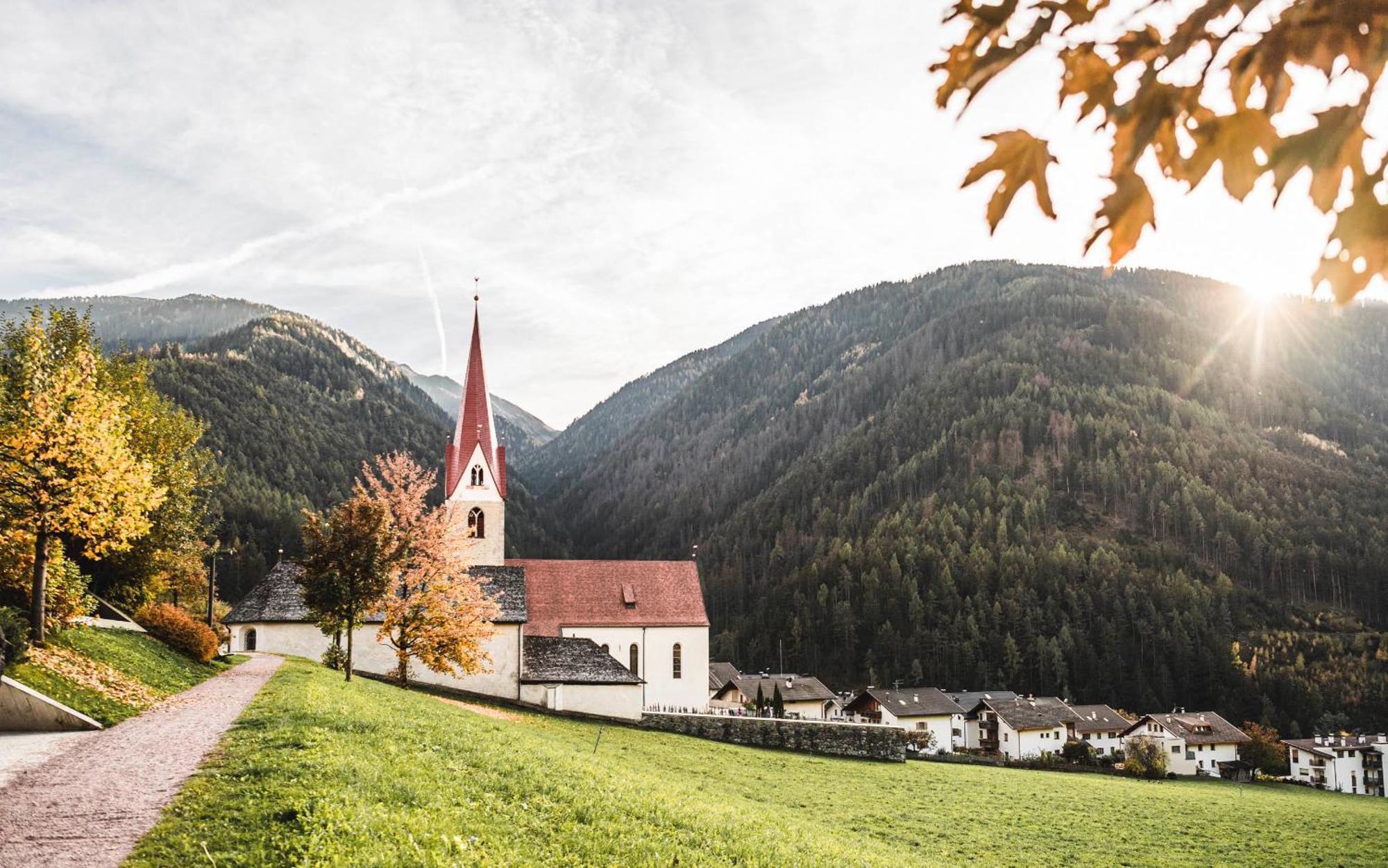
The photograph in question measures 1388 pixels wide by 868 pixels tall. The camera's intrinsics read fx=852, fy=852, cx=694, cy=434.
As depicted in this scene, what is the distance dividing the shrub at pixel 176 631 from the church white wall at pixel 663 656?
75.3ft

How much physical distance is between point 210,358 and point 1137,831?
20463 cm

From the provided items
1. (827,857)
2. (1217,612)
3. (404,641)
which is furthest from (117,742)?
(1217,612)

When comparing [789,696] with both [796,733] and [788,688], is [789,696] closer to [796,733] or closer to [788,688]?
[788,688]

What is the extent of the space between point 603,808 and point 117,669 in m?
14.1

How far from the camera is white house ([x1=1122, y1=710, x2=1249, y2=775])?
8038 centimetres

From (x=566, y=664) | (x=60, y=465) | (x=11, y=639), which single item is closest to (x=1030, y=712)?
(x=566, y=664)

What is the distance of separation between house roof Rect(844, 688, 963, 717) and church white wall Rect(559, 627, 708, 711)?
40.2m

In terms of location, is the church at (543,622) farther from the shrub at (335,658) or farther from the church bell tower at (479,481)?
the shrub at (335,658)

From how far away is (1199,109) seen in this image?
2.12m

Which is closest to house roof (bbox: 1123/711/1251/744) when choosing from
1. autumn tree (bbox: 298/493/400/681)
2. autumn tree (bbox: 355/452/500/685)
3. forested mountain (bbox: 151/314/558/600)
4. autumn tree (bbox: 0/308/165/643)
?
autumn tree (bbox: 355/452/500/685)

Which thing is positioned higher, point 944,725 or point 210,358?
point 210,358

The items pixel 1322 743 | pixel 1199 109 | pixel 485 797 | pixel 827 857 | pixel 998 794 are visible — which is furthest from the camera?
pixel 1322 743

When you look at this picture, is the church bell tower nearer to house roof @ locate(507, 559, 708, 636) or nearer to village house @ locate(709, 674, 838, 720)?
house roof @ locate(507, 559, 708, 636)

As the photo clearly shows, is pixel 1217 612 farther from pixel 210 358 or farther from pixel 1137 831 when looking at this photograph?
pixel 210 358
